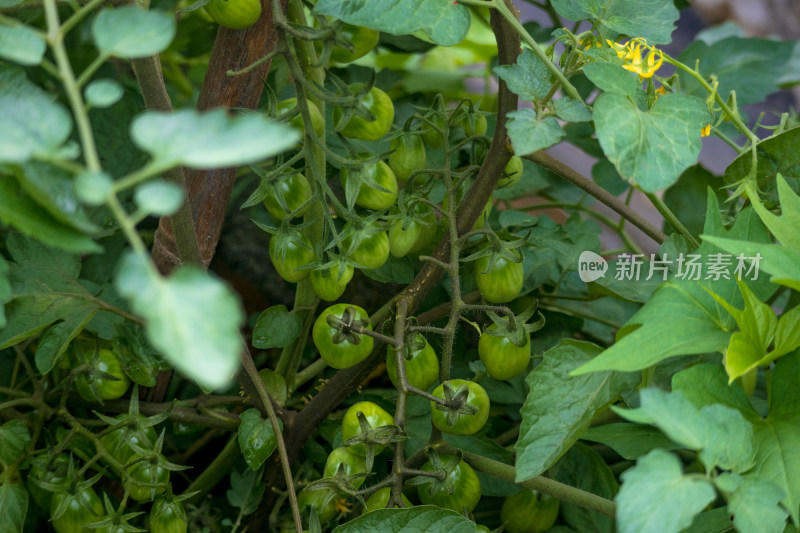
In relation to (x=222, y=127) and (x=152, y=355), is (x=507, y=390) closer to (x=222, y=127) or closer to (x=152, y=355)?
(x=152, y=355)

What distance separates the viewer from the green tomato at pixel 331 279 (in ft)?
1.30

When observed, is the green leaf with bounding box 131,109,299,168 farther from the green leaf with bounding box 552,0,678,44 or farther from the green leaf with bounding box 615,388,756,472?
the green leaf with bounding box 552,0,678,44

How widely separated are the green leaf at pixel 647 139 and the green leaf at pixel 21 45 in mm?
227

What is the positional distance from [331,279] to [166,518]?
180 millimetres

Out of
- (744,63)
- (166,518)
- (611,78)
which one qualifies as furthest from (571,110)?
(744,63)

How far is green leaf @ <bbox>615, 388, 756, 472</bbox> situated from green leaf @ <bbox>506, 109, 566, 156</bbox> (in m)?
0.13

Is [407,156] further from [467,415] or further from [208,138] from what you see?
[208,138]

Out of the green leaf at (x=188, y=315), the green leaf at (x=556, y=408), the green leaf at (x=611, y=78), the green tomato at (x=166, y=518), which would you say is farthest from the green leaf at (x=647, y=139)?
the green tomato at (x=166, y=518)

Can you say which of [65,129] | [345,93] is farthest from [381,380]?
[65,129]

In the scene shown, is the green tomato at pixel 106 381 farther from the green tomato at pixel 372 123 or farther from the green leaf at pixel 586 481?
the green leaf at pixel 586 481

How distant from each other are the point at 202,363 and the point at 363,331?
221mm

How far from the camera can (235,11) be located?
39cm

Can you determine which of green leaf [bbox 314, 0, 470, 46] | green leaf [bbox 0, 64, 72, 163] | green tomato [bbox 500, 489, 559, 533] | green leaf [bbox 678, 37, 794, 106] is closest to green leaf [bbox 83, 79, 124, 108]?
green leaf [bbox 0, 64, 72, 163]

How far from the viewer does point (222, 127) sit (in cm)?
19
